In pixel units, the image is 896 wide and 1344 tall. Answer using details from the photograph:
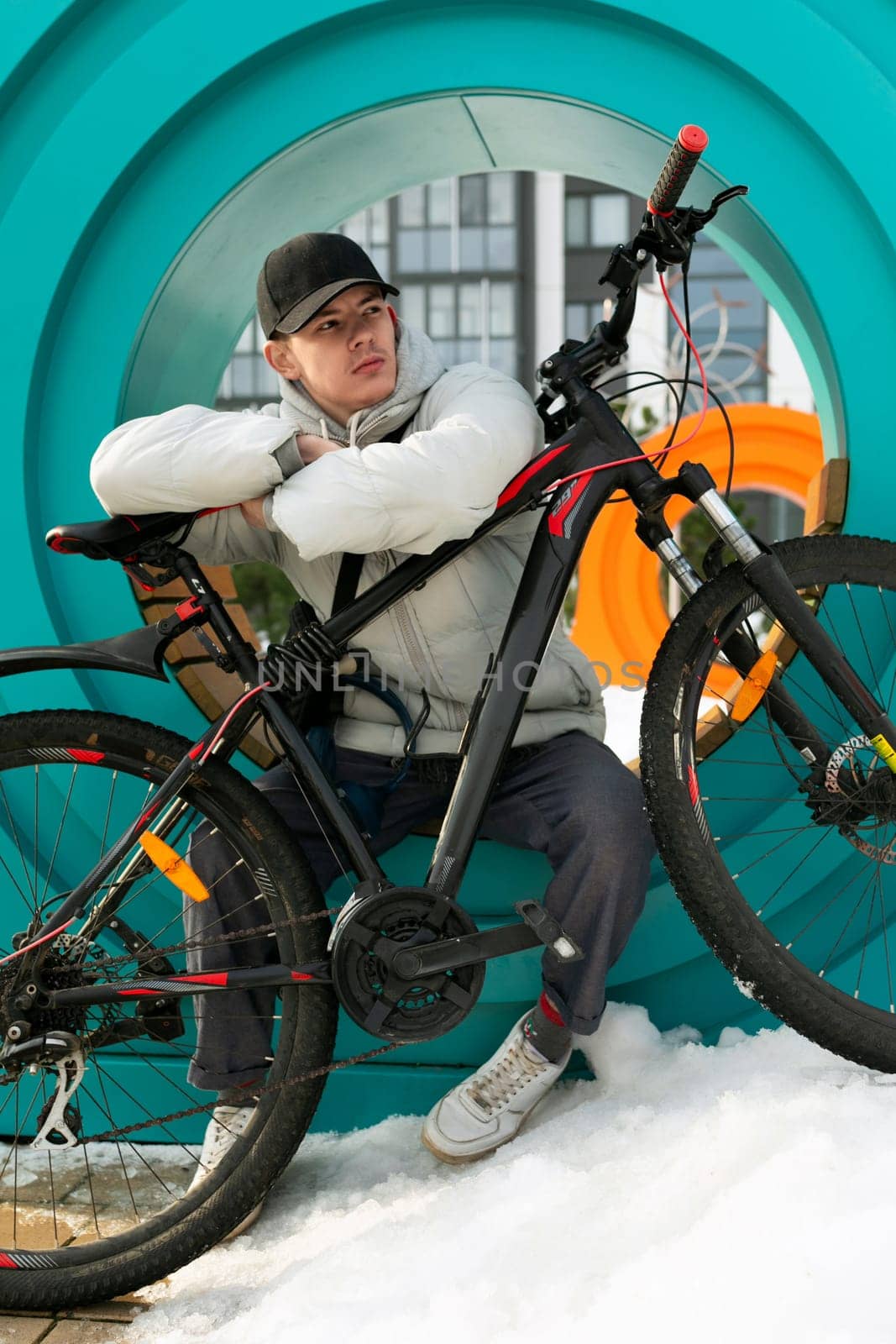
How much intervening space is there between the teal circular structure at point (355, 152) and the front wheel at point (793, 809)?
23cm

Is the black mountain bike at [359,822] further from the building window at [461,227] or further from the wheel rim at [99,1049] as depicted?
the building window at [461,227]

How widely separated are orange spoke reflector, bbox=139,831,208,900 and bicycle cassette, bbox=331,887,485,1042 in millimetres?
290

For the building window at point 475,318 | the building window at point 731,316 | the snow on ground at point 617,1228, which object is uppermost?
the building window at point 475,318

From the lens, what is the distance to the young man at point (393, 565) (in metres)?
2.13


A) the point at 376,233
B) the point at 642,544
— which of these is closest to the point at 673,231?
the point at 642,544

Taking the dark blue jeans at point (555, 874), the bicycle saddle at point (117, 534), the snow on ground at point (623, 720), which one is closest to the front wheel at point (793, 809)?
the dark blue jeans at point (555, 874)

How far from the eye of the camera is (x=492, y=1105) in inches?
95.3

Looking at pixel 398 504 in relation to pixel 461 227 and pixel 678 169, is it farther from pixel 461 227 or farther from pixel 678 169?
pixel 461 227

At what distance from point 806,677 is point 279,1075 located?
1.40m

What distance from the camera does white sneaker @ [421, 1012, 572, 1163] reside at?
239cm

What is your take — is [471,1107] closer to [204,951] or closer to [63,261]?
[204,951]

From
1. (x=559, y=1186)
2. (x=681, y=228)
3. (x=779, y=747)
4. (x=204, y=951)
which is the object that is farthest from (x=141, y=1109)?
(x=681, y=228)

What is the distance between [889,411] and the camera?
263 centimetres

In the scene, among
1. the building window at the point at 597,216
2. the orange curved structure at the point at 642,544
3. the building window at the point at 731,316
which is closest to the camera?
the orange curved structure at the point at 642,544
